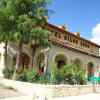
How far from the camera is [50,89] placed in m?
8.62

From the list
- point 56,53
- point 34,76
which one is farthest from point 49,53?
point 34,76

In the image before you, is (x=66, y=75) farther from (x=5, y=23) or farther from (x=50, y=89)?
(x=5, y=23)

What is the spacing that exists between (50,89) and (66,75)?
239 cm

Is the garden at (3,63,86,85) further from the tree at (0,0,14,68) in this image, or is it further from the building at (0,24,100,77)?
the building at (0,24,100,77)

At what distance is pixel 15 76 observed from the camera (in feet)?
39.8

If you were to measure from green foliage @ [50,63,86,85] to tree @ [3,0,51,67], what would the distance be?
3.85m

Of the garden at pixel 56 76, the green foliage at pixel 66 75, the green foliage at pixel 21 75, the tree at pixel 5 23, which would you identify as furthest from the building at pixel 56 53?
the green foliage at pixel 21 75

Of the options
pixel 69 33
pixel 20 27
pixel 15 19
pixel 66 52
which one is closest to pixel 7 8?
pixel 15 19

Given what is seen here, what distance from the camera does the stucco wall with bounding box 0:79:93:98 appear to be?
8.61 meters

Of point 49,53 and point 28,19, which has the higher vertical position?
point 28,19

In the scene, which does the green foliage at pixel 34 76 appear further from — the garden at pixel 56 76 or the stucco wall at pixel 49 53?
the stucco wall at pixel 49 53

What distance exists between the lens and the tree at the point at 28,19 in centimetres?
1236

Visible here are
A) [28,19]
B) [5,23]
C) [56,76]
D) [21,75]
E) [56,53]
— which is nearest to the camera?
[56,76]

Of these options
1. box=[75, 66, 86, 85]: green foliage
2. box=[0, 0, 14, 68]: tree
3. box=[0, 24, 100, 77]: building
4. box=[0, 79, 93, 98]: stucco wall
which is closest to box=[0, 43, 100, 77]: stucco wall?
box=[0, 24, 100, 77]: building
